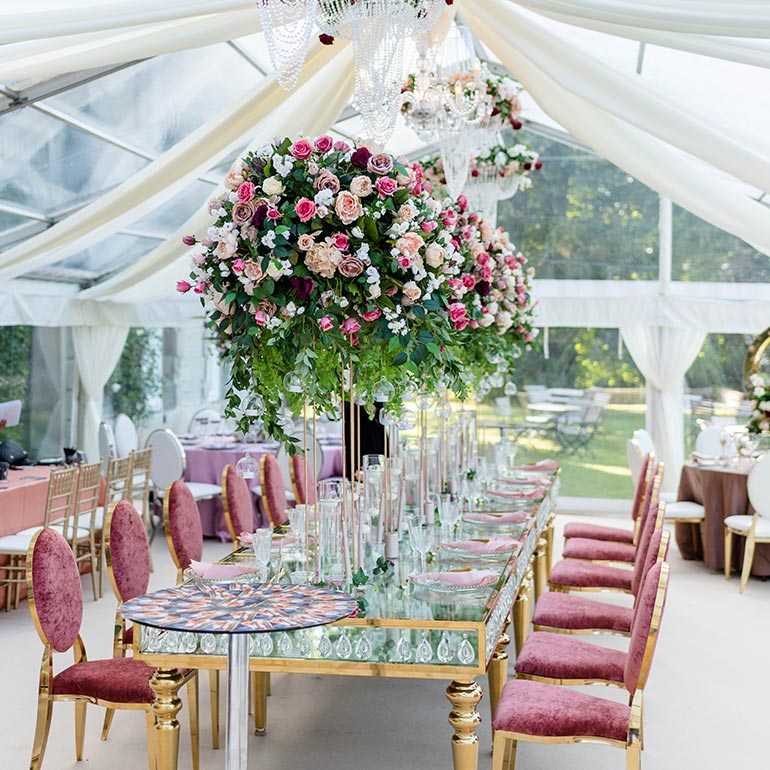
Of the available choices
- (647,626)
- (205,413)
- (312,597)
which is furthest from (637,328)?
(312,597)

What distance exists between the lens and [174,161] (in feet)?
16.3

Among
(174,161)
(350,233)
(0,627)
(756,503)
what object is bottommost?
(0,627)

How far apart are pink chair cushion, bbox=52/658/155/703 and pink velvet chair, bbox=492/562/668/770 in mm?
1258

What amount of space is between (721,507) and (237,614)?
6276 millimetres

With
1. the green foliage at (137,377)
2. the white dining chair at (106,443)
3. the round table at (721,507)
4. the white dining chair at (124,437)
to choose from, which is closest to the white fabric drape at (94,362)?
the green foliage at (137,377)

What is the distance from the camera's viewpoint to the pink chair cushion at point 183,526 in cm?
442

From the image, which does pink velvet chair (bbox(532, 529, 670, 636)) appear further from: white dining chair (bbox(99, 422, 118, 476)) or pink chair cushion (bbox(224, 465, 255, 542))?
white dining chair (bbox(99, 422, 118, 476))

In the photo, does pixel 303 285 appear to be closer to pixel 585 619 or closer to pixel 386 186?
pixel 386 186

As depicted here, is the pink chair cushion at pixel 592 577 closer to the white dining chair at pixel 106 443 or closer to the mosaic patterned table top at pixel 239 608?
the mosaic patterned table top at pixel 239 608

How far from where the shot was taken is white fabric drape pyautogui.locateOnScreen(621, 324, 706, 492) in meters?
10.3

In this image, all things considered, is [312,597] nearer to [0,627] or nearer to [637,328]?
[0,627]

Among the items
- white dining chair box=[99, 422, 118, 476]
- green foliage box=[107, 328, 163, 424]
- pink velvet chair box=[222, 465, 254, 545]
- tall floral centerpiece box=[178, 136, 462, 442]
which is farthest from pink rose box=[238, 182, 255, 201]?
green foliage box=[107, 328, 163, 424]

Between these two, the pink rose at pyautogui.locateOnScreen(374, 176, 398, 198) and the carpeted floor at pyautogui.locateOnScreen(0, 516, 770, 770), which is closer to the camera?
the pink rose at pyautogui.locateOnScreen(374, 176, 398, 198)

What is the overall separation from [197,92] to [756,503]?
16.4 feet
